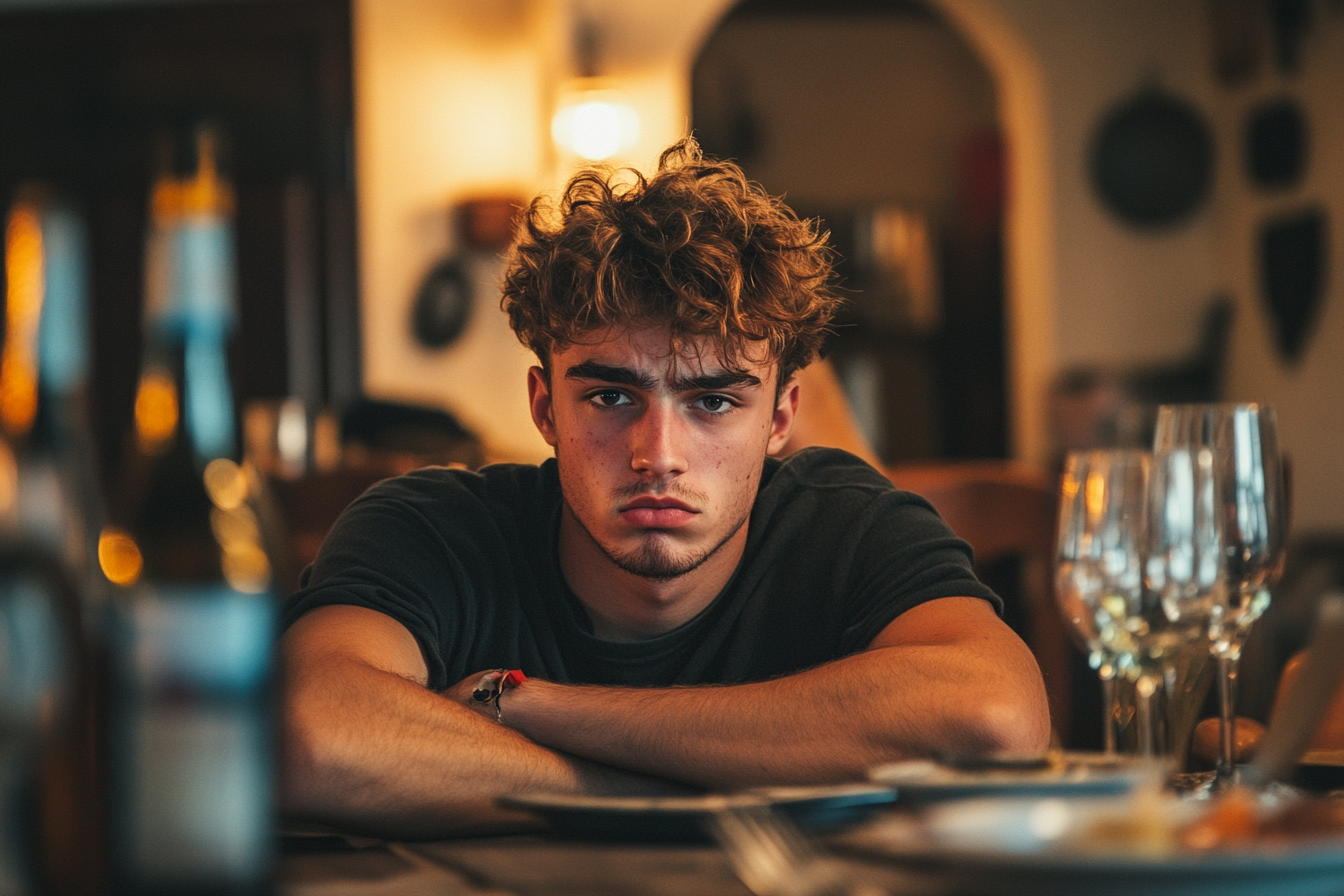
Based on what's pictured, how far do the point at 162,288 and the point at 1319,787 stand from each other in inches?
34.0

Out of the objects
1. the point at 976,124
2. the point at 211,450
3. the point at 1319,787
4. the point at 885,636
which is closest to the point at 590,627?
the point at 885,636

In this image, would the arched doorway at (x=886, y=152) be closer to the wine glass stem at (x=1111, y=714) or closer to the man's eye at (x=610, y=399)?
the man's eye at (x=610, y=399)

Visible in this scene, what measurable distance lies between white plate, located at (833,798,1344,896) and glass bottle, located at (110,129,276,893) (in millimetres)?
277

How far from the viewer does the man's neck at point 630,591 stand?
1.66 meters

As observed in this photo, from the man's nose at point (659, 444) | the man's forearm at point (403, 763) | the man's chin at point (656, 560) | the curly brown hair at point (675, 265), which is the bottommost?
the man's forearm at point (403, 763)

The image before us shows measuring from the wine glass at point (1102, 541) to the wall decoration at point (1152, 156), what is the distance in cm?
519

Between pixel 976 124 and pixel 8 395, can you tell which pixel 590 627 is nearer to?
pixel 8 395

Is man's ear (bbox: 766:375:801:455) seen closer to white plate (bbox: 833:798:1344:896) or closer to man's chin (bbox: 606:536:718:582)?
man's chin (bbox: 606:536:718:582)

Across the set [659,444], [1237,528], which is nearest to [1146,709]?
[1237,528]

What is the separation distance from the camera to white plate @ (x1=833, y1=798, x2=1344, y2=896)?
1.93 feet

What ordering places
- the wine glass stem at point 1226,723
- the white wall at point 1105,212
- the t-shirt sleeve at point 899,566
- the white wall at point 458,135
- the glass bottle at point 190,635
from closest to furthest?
the glass bottle at point 190,635, the wine glass stem at point 1226,723, the t-shirt sleeve at point 899,566, the white wall at point 458,135, the white wall at point 1105,212

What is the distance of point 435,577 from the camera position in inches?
63.7

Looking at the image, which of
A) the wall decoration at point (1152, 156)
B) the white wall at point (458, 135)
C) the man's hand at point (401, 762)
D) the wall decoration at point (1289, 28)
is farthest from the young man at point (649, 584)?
the wall decoration at point (1152, 156)

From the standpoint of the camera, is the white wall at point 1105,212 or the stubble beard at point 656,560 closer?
the stubble beard at point 656,560
